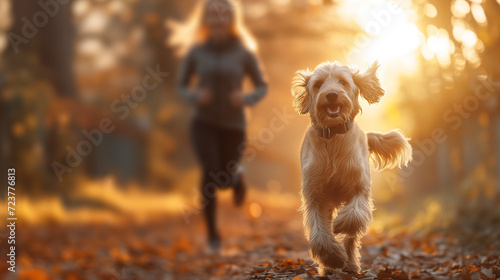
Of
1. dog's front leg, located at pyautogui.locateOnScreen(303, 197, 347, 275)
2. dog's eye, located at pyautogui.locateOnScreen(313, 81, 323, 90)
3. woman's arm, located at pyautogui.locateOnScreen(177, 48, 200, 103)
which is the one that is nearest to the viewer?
dog's front leg, located at pyautogui.locateOnScreen(303, 197, 347, 275)

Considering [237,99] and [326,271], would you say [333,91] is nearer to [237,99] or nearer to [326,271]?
[326,271]

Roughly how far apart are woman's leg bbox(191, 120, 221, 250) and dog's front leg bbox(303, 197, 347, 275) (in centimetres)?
334

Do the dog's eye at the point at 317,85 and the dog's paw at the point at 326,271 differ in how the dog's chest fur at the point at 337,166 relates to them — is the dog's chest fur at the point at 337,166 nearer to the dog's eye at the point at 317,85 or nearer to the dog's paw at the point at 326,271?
the dog's eye at the point at 317,85

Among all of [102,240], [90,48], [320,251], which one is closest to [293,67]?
[90,48]

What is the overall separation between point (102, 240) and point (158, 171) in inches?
232

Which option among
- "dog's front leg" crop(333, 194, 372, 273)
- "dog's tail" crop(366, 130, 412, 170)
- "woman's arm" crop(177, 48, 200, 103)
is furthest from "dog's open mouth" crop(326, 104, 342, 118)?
"woman's arm" crop(177, 48, 200, 103)

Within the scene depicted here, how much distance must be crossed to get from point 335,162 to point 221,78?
4087 mm

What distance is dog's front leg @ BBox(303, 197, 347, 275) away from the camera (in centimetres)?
384

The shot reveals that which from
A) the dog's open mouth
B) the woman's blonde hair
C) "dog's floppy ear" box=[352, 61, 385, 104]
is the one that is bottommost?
the dog's open mouth

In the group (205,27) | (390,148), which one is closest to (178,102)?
(205,27)

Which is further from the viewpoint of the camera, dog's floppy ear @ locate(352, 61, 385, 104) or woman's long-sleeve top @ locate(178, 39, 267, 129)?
woman's long-sleeve top @ locate(178, 39, 267, 129)

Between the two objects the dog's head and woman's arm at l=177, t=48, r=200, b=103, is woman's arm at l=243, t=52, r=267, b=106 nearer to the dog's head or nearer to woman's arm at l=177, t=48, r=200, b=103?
woman's arm at l=177, t=48, r=200, b=103

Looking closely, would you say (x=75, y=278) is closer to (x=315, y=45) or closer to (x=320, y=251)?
(x=320, y=251)

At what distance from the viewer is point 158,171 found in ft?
53.9
